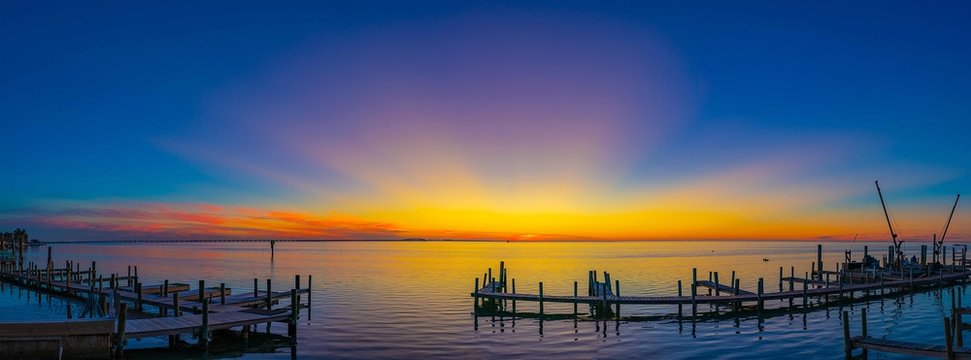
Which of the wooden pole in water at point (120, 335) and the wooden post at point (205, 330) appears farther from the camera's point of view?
the wooden post at point (205, 330)

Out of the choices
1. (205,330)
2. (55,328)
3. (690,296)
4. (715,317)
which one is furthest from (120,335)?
(715,317)

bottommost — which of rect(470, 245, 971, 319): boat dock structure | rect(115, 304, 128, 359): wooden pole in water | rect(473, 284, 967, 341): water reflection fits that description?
rect(473, 284, 967, 341): water reflection

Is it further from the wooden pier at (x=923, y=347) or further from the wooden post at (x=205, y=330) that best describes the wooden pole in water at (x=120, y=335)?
the wooden pier at (x=923, y=347)

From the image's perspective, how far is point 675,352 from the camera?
2466 centimetres

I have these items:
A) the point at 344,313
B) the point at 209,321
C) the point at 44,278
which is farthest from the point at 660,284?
the point at 44,278

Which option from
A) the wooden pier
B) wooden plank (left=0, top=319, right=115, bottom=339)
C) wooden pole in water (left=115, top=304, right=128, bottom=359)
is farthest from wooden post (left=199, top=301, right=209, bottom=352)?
the wooden pier

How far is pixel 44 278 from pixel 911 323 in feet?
211

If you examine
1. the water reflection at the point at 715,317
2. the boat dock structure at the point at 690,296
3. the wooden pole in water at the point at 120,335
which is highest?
the wooden pole in water at the point at 120,335

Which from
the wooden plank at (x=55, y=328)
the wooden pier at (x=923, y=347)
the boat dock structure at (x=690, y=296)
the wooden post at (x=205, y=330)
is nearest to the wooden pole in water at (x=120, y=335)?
the wooden plank at (x=55, y=328)

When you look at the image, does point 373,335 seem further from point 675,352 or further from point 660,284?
point 660,284

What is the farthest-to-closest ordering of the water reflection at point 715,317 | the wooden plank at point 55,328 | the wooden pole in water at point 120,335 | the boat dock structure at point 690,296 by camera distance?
1. the boat dock structure at point 690,296
2. the water reflection at point 715,317
3. the wooden pole in water at point 120,335
4. the wooden plank at point 55,328

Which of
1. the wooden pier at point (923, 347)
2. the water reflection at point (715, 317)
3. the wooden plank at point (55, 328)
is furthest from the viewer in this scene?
the water reflection at point (715, 317)

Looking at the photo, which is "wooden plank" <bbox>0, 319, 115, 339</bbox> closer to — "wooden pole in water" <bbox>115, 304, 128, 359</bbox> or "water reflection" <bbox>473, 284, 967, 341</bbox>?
"wooden pole in water" <bbox>115, 304, 128, 359</bbox>

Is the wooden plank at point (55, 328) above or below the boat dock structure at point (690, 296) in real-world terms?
above
